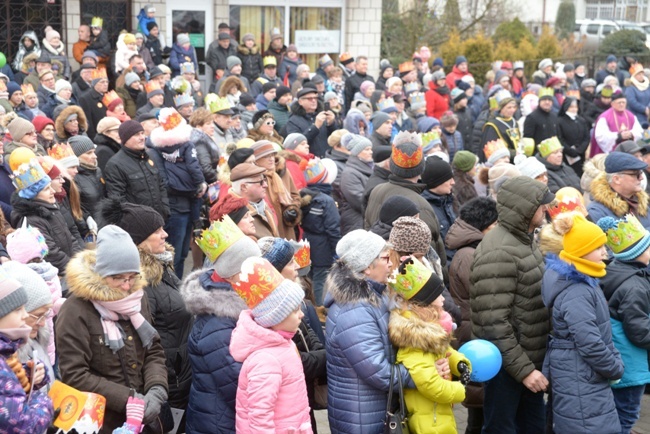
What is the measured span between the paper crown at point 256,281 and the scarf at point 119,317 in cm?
60

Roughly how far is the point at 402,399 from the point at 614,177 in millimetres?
3397

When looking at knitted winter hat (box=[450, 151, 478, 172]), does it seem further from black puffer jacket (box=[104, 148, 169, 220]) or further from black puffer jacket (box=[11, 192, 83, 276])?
black puffer jacket (box=[11, 192, 83, 276])

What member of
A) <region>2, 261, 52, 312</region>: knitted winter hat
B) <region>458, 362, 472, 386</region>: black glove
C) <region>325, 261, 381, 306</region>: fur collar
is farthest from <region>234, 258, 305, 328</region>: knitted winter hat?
<region>458, 362, 472, 386</region>: black glove

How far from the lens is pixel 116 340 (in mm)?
4457

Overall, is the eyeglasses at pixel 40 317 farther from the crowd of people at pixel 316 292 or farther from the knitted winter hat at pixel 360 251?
the knitted winter hat at pixel 360 251

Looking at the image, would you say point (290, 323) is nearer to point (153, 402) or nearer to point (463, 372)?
point (153, 402)

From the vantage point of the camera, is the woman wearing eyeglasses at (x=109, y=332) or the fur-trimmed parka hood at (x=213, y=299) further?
the fur-trimmed parka hood at (x=213, y=299)

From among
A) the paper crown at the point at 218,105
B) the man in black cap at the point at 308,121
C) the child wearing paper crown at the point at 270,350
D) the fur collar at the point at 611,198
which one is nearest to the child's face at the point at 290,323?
the child wearing paper crown at the point at 270,350

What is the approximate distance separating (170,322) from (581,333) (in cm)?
241

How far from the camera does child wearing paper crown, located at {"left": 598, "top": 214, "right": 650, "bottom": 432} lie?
5.60m

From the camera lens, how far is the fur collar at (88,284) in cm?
443

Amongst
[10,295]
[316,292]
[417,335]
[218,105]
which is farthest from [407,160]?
[218,105]

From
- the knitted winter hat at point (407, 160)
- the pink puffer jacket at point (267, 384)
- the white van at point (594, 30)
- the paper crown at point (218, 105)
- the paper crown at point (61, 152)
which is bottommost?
the pink puffer jacket at point (267, 384)

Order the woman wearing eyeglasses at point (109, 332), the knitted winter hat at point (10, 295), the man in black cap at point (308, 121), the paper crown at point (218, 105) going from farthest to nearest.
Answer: the man in black cap at point (308, 121), the paper crown at point (218, 105), the woman wearing eyeglasses at point (109, 332), the knitted winter hat at point (10, 295)
